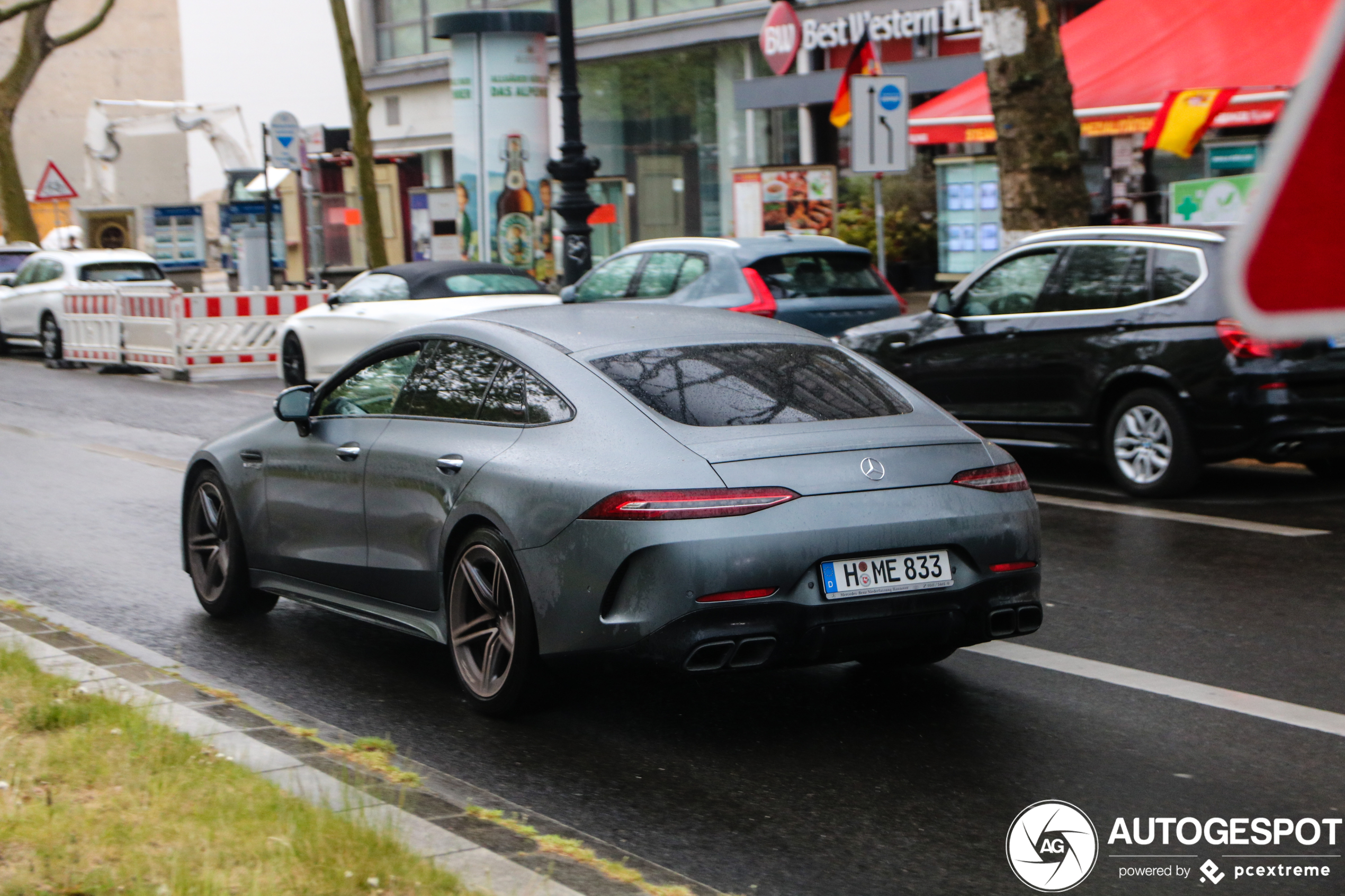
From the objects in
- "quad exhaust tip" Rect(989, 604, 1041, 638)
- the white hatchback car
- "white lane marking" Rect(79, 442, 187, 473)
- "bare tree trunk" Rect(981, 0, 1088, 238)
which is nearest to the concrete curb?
"quad exhaust tip" Rect(989, 604, 1041, 638)

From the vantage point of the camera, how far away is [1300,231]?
1811 mm

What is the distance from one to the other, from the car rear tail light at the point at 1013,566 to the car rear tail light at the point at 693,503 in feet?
2.56

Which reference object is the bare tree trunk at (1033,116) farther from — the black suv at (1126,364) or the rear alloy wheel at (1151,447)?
the rear alloy wheel at (1151,447)

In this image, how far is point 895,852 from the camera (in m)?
4.39

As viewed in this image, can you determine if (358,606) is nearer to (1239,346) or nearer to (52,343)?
(1239,346)

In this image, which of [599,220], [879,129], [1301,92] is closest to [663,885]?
[1301,92]

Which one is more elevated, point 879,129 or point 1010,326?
point 879,129

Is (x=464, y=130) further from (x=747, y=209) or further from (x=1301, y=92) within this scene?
(x=1301, y=92)

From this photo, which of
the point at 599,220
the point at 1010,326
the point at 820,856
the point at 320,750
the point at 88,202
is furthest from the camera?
the point at 88,202

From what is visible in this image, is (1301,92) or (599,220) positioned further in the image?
(599,220)

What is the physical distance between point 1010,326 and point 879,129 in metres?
4.52

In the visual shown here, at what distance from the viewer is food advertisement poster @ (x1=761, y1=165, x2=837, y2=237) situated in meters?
26.1

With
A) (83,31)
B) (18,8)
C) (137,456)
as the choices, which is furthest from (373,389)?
(83,31)

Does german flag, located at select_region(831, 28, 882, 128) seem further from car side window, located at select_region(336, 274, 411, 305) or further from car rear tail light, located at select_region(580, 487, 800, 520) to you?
car rear tail light, located at select_region(580, 487, 800, 520)
